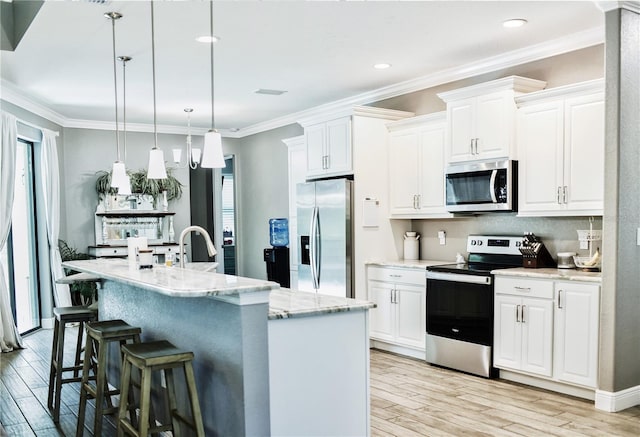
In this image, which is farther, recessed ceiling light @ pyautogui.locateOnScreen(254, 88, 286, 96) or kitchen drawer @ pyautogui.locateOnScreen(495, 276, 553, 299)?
recessed ceiling light @ pyautogui.locateOnScreen(254, 88, 286, 96)

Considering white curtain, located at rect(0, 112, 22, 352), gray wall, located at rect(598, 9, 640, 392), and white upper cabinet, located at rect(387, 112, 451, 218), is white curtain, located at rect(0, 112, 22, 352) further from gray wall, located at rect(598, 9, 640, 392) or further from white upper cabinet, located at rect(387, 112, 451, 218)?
gray wall, located at rect(598, 9, 640, 392)

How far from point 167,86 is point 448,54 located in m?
2.85

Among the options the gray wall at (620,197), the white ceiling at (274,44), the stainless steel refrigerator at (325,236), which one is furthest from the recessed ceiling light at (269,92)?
the gray wall at (620,197)

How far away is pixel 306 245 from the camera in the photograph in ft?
20.3

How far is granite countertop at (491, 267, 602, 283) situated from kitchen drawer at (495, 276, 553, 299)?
4 centimetres

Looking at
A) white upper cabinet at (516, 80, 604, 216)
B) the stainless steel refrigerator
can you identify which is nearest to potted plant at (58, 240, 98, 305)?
the stainless steel refrigerator

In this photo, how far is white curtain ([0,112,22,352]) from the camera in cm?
554

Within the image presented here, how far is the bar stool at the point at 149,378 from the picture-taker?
2.64 metres

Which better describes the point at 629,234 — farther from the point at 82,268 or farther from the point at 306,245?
the point at 82,268

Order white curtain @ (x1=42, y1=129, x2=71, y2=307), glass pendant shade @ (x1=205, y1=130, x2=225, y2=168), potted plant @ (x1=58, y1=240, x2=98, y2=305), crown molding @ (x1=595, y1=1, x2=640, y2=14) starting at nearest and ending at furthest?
glass pendant shade @ (x1=205, y1=130, x2=225, y2=168)
crown molding @ (x1=595, y1=1, x2=640, y2=14)
white curtain @ (x1=42, y1=129, x2=71, y2=307)
potted plant @ (x1=58, y1=240, x2=98, y2=305)

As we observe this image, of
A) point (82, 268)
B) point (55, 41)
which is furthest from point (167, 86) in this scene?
point (82, 268)

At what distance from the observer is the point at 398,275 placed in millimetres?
5430

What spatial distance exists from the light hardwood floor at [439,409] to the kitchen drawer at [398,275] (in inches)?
30.6

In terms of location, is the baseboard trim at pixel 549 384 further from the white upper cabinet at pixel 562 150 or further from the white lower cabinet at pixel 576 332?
the white upper cabinet at pixel 562 150
